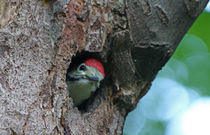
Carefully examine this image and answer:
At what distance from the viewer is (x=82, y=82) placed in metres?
3.32

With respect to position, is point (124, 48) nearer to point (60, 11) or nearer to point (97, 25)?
point (97, 25)

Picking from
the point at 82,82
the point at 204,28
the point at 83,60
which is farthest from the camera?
the point at 204,28

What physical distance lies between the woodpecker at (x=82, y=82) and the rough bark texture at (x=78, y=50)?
142 mm

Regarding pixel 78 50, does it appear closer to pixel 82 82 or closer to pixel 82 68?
pixel 82 68

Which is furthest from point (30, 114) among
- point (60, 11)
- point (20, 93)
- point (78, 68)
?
point (78, 68)

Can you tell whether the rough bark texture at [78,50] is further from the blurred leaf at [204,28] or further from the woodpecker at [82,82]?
the blurred leaf at [204,28]

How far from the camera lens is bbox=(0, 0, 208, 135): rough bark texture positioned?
7.15 ft

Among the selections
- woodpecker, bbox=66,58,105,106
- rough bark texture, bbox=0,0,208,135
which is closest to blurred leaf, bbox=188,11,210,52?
rough bark texture, bbox=0,0,208,135

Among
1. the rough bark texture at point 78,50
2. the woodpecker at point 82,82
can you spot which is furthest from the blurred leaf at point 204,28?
the woodpecker at point 82,82

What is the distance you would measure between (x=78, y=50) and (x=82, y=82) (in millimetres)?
774

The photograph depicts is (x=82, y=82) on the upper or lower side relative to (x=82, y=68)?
lower

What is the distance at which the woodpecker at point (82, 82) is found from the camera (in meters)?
3.16

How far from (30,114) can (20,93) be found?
151mm

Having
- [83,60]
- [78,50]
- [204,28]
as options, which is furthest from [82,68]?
[204,28]
